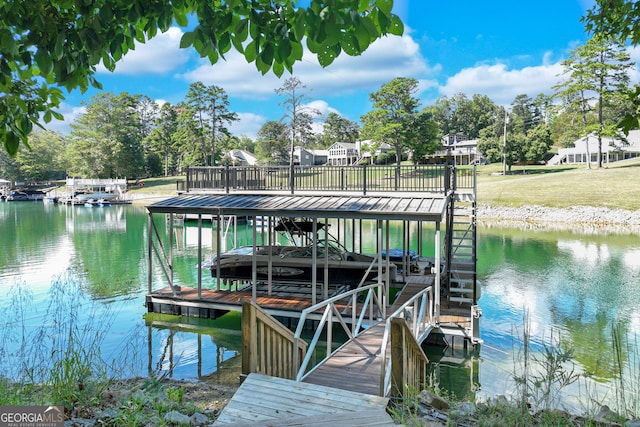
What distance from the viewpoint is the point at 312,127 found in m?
67.9

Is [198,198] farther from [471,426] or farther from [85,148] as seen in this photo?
[85,148]

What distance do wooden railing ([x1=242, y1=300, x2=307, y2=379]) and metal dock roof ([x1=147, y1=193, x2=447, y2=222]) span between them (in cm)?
511

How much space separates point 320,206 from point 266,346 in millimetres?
6619

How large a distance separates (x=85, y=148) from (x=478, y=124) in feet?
221

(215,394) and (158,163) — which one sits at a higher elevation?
(158,163)

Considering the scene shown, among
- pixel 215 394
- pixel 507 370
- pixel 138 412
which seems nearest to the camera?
pixel 138 412

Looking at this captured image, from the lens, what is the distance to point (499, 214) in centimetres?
3891

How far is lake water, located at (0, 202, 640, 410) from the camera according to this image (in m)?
8.58

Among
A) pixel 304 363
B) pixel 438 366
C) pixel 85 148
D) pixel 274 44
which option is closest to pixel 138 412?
pixel 304 363

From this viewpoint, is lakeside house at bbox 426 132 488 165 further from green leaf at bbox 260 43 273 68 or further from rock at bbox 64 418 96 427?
green leaf at bbox 260 43 273 68

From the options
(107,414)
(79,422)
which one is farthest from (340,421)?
(79,422)

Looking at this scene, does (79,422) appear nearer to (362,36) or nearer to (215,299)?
(362,36)

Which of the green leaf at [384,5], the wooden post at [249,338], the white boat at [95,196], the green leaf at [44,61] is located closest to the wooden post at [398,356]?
the wooden post at [249,338]

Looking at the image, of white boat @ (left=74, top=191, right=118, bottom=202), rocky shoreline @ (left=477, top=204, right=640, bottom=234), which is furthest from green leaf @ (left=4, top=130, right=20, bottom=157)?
white boat @ (left=74, top=191, right=118, bottom=202)
